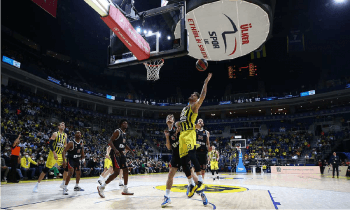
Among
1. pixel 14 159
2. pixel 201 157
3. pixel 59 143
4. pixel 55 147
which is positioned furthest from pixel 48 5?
pixel 201 157

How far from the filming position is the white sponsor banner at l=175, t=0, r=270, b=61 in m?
7.20

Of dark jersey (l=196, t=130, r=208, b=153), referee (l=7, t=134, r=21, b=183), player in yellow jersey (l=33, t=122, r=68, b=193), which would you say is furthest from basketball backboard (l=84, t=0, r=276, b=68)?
referee (l=7, t=134, r=21, b=183)

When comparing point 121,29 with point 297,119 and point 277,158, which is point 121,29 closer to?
point 277,158

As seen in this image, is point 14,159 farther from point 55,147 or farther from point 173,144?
point 173,144

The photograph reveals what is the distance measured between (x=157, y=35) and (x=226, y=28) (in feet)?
8.39

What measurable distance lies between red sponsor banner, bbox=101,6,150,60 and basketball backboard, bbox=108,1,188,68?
8.3 inches

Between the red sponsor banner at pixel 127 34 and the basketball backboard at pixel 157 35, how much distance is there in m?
0.21

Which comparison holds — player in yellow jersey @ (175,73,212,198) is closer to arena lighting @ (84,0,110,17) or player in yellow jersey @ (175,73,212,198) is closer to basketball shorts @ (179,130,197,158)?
basketball shorts @ (179,130,197,158)

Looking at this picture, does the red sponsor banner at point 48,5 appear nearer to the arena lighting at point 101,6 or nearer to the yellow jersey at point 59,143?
the yellow jersey at point 59,143

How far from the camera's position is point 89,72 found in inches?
1435

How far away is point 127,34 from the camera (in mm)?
6098

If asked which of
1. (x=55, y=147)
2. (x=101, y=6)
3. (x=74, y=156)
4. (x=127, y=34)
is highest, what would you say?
(x=101, y=6)

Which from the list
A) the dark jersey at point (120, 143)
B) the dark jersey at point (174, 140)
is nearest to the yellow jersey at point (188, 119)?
the dark jersey at point (174, 140)

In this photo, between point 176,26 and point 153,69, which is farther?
point 153,69
